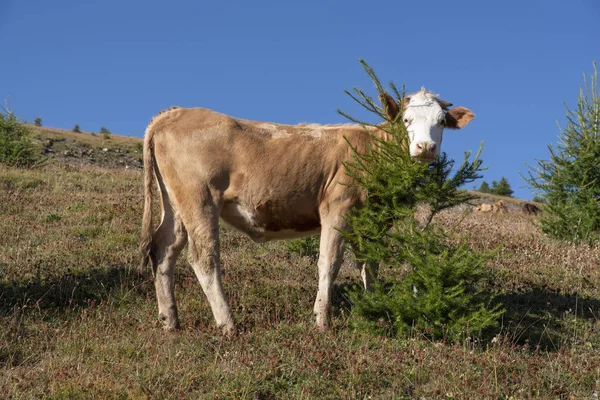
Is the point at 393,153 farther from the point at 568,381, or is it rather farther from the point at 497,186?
the point at 497,186

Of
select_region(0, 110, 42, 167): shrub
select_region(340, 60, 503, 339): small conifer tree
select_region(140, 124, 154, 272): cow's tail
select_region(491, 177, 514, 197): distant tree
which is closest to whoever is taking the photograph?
select_region(340, 60, 503, 339): small conifer tree

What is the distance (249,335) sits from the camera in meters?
6.72

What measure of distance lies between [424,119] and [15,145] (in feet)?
61.1

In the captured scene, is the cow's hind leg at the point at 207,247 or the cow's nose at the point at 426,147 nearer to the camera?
the cow's nose at the point at 426,147

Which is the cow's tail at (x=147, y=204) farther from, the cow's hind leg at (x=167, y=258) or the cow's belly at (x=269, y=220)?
the cow's belly at (x=269, y=220)

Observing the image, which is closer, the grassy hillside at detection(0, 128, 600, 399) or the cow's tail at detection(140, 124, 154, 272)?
the grassy hillside at detection(0, 128, 600, 399)

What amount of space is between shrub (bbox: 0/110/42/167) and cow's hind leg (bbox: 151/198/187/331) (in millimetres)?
15269

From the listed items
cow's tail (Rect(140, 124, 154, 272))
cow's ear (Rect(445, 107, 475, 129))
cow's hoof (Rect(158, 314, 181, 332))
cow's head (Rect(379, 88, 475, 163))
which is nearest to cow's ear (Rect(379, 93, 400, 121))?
cow's head (Rect(379, 88, 475, 163))

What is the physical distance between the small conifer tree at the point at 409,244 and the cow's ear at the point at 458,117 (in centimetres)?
78

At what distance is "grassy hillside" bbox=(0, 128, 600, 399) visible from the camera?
213 inches

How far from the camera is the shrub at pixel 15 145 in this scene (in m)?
21.0

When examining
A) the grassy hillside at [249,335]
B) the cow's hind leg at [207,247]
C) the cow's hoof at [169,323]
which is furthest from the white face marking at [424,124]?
the cow's hoof at [169,323]

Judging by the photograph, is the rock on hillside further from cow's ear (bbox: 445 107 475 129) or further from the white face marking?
the white face marking

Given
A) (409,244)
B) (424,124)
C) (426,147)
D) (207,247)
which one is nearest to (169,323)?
(207,247)
